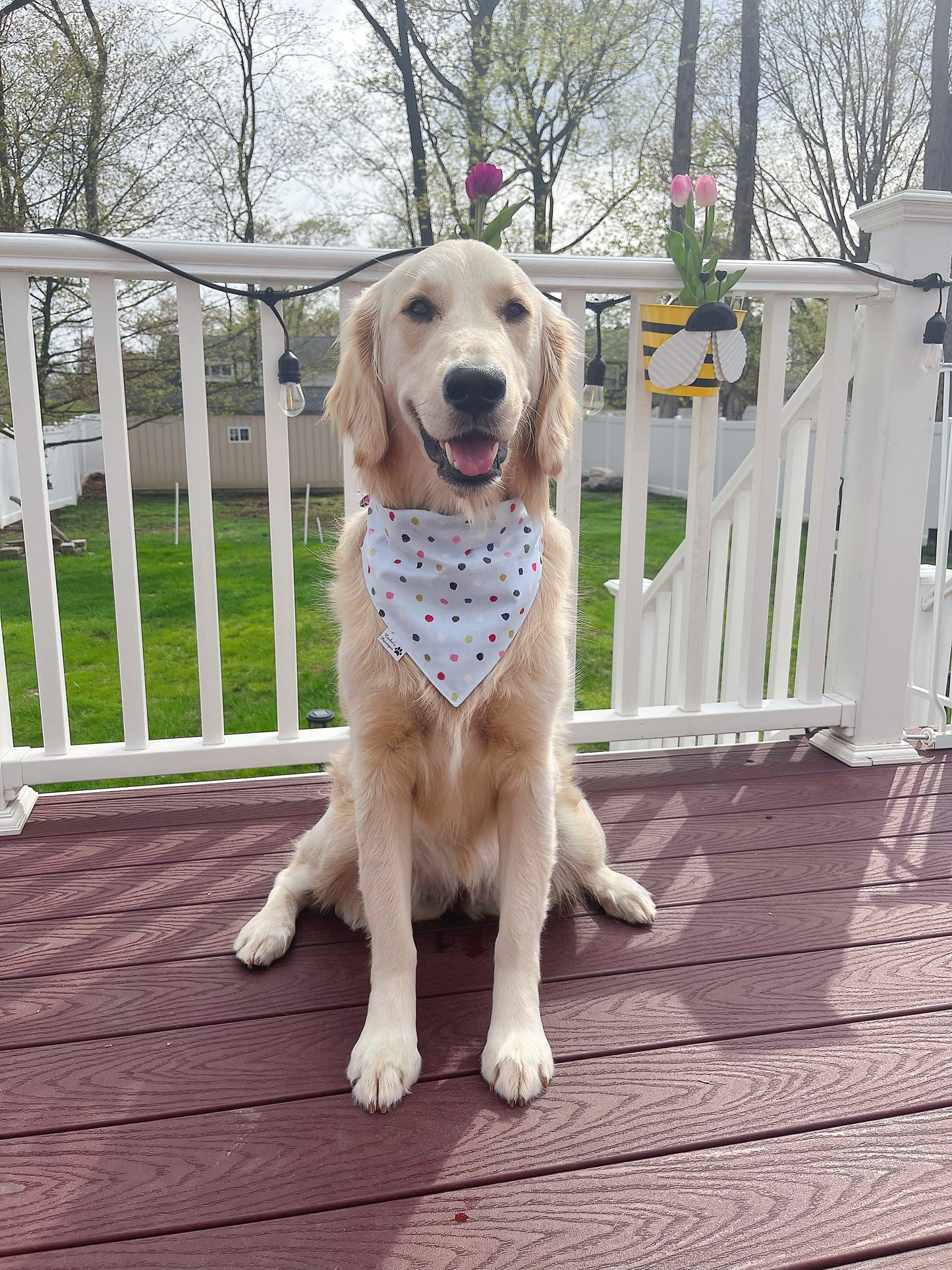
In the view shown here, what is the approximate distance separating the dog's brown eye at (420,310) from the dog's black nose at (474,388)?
0.64 ft

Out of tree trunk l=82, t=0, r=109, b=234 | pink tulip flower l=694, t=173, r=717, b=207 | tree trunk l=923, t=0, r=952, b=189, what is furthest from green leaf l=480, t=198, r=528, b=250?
tree trunk l=923, t=0, r=952, b=189

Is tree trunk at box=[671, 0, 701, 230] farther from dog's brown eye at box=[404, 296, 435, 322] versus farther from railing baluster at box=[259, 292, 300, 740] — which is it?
dog's brown eye at box=[404, 296, 435, 322]

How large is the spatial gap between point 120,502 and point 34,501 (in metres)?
0.19

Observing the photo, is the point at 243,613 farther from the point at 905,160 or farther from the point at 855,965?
the point at 905,160

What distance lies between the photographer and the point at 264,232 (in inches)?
438

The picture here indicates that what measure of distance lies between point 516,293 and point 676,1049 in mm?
1245

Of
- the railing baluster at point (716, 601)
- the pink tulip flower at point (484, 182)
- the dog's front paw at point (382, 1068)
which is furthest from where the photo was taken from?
the railing baluster at point (716, 601)

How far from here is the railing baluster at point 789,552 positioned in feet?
9.12

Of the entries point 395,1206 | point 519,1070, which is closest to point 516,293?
point 519,1070

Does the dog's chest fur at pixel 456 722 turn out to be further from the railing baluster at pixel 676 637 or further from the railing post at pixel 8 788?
the railing baluster at pixel 676 637

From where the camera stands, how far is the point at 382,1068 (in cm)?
127

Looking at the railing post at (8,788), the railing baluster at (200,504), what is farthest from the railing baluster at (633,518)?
the railing post at (8,788)

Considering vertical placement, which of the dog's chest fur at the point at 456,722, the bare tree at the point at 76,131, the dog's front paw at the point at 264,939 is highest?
the bare tree at the point at 76,131

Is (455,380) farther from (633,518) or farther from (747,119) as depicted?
(747,119)
